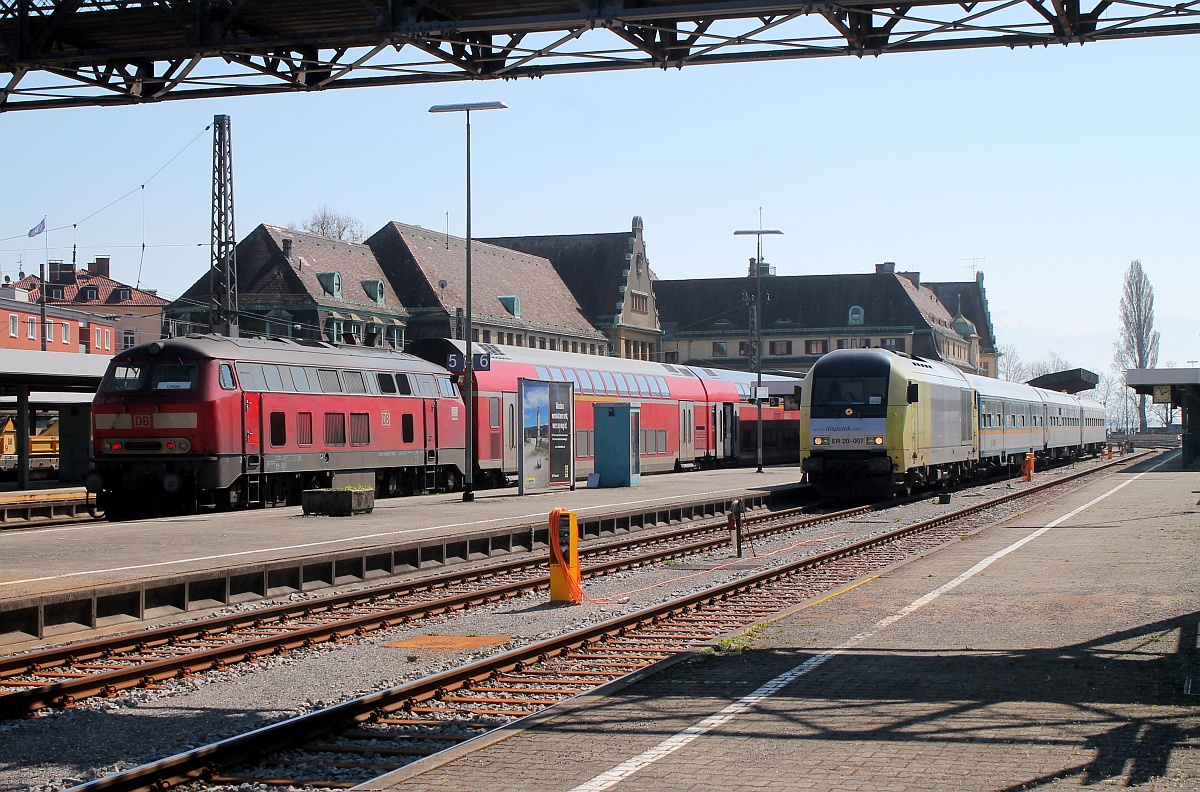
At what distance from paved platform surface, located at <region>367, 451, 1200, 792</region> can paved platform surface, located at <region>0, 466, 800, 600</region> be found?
727 cm

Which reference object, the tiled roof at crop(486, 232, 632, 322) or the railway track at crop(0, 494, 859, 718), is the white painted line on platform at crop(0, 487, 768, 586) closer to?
the railway track at crop(0, 494, 859, 718)

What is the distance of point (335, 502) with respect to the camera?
2428 centimetres

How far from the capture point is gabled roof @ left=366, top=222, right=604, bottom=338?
7738cm

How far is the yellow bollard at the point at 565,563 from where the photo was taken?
14.9 meters

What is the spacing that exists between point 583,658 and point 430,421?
21.1 m

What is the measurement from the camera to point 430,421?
3183 cm

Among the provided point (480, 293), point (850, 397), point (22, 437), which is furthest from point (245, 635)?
point (480, 293)

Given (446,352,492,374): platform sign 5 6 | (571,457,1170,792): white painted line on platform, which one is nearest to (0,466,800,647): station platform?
(446,352,492,374): platform sign 5 6

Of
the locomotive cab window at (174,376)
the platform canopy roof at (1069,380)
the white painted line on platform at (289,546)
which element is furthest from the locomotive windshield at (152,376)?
the platform canopy roof at (1069,380)

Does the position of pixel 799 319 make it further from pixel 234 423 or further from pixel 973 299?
pixel 234 423

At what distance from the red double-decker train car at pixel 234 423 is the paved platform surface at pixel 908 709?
14141 millimetres

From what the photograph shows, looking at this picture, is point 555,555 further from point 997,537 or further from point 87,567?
point 997,537

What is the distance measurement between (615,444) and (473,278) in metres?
48.2

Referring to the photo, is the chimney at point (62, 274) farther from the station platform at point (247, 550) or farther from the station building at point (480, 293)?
the station platform at point (247, 550)
